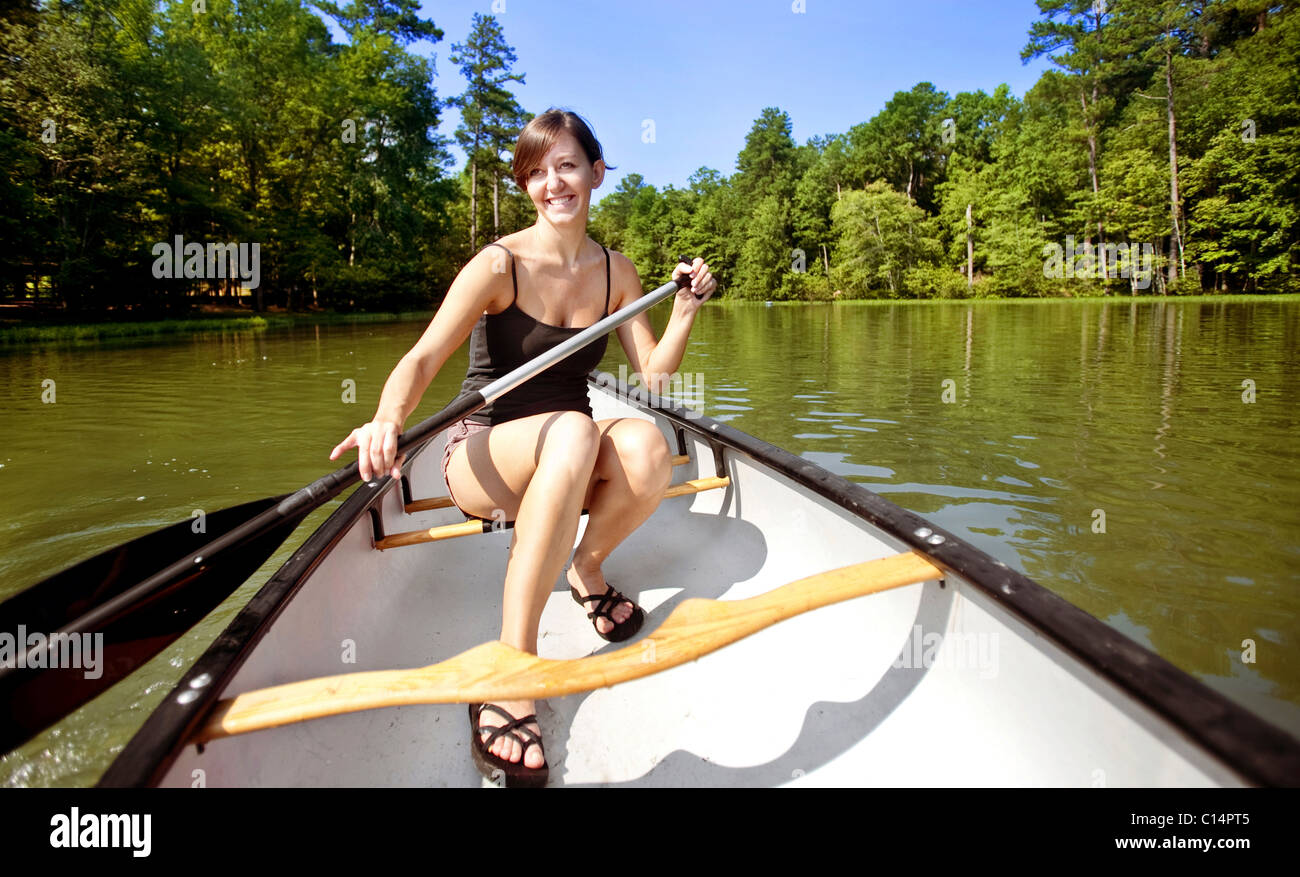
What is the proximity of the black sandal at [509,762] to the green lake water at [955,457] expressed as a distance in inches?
46.8

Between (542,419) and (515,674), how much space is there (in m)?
0.89

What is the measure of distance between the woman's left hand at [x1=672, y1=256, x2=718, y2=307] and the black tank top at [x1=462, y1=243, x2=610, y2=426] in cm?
26

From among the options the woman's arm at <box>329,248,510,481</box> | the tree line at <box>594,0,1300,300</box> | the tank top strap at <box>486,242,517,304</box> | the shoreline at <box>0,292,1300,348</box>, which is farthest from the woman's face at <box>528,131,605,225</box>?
the tree line at <box>594,0,1300,300</box>

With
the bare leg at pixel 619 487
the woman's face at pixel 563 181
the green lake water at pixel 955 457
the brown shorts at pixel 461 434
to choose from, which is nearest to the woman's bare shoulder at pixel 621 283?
the woman's face at pixel 563 181

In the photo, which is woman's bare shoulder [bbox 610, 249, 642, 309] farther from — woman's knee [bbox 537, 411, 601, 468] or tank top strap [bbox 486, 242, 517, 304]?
woman's knee [bbox 537, 411, 601, 468]

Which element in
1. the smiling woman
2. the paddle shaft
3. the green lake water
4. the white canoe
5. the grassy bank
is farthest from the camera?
the grassy bank

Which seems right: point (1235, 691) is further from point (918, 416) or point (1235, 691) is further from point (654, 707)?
point (918, 416)

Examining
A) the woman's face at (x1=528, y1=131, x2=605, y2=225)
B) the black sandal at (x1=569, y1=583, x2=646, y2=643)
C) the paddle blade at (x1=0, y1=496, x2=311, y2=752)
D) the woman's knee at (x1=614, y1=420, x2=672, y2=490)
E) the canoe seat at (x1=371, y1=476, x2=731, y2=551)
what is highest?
the woman's face at (x1=528, y1=131, x2=605, y2=225)

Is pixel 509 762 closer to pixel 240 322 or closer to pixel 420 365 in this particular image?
pixel 420 365

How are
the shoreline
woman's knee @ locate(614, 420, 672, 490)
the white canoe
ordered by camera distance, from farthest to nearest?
1. the shoreline
2. woman's knee @ locate(614, 420, 672, 490)
3. the white canoe

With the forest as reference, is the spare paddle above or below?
below

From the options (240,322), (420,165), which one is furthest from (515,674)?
(420,165)

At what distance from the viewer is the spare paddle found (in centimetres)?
147

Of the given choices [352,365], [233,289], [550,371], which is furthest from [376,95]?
[550,371]
